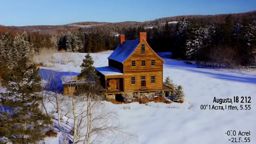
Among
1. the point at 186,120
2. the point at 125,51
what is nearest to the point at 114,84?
the point at 125,51

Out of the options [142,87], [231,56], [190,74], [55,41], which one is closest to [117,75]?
[142,87]

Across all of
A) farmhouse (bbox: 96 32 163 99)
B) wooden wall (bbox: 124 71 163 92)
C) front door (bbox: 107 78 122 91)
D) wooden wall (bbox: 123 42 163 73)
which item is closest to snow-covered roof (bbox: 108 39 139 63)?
farmhouse (bbox: 96 32 163 99)

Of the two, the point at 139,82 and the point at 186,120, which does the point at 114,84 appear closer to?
the point at 139,82

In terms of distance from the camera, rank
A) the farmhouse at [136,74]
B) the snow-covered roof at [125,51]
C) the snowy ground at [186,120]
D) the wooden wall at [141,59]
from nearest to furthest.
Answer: the snowy ground at [186,120]
the farmhouse at [136,74]
the wooden wall at [141,59]
the snow-covered roof at [125,51]

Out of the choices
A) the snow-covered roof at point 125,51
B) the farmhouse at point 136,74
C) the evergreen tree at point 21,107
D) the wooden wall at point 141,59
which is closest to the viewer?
the evergreen tree at point 21,107

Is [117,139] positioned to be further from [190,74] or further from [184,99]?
[190,74]

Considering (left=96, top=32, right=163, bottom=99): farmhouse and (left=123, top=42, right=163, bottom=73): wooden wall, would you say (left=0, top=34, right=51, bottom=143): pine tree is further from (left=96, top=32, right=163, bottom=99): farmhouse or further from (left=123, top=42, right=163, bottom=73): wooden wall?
(left=123, top=42, right=163, bottom=73): wooden wall

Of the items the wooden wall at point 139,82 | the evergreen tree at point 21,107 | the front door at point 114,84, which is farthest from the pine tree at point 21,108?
the wooden wall at point 139,82

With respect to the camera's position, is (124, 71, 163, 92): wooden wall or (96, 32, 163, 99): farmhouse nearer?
(96, 32, 163, 99): farmhouse

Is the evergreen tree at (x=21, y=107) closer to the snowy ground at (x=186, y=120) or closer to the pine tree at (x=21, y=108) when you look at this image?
the pine tree at (x=21, y=108)
